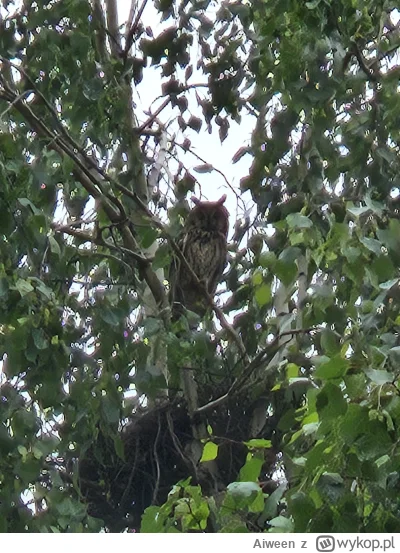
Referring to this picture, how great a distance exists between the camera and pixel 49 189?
2996mm

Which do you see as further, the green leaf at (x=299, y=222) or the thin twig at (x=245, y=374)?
the thin twig at (x=245, y=374)

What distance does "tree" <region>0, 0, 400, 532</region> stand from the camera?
1989 mm

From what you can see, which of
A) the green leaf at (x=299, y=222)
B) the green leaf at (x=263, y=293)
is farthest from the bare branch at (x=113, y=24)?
the green leaf at (x=299, y=222)

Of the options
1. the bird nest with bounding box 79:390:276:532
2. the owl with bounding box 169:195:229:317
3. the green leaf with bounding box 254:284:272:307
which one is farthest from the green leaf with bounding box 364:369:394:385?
the owl with bounding box 169:195:229:317

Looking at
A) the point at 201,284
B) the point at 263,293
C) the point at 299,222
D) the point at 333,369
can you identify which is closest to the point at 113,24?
the point at 201,284

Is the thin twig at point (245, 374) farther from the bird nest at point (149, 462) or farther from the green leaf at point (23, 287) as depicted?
the green leaf at point (23, 287)

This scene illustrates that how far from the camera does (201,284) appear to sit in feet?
12.0

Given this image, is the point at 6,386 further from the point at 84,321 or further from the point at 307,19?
the point at 307,19

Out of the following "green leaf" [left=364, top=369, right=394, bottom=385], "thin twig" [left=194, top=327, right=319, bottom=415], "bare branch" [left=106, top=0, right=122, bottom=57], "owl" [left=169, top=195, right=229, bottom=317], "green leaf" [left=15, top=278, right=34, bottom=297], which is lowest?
"green leaf" [left=364, top=369, right=394, bottom=385]

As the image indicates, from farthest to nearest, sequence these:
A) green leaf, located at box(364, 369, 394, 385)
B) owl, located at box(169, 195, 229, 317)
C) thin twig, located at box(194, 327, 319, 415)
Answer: owl, located at box(169, 195, 229, 317), thin twig, located at box(194, 327, 319, 415), green leaf, located at box(364, 369, 394, 385)

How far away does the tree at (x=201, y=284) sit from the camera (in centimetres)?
199

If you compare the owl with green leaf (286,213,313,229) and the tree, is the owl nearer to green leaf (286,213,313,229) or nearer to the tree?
the tree

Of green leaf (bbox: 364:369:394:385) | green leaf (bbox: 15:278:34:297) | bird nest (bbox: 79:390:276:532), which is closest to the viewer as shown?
green leaf (bbox: 364:369:394:385)

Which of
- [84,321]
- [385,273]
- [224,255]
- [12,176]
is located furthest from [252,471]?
[224,255]
